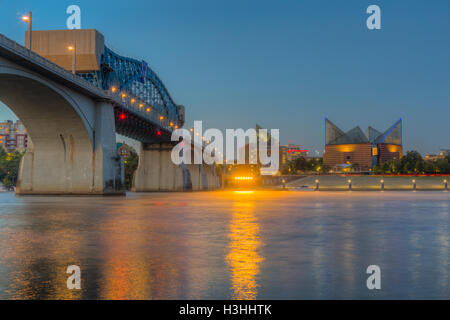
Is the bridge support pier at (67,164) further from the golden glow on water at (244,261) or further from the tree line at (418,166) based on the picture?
the tree line at (418,166)

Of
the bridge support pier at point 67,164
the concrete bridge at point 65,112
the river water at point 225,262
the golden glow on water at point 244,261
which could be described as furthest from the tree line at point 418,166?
the golden glow on water at point 244,261

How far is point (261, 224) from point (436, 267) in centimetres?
947

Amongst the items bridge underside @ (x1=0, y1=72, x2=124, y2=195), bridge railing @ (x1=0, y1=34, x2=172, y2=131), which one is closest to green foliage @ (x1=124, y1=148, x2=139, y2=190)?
bridge railing @ (x1=0, y1=34, x2=172, y2=131)

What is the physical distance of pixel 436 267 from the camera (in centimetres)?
885

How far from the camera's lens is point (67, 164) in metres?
54.5

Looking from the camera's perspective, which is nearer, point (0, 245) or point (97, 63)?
point (0, 245)

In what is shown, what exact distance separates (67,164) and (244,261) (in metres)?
48.8

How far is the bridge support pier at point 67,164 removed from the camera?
54188 millimetres

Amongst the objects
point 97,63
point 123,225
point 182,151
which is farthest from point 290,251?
point 182,151

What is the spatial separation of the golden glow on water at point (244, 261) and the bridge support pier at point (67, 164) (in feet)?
136

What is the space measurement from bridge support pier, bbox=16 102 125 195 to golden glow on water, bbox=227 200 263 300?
41.3m

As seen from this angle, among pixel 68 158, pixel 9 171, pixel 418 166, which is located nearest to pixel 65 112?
pixel 68 158

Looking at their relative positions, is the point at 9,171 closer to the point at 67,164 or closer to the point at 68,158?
the point at 68,158
